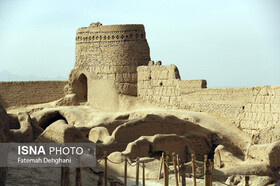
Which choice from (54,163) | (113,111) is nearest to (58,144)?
(54,163)

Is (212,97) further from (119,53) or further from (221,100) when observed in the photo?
(119,53)

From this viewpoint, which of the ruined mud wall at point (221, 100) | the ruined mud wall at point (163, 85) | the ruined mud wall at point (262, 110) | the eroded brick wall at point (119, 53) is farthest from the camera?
the eroded brick wall at point (119, 53)

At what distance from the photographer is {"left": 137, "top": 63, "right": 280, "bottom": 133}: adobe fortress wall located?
2294 centimetres

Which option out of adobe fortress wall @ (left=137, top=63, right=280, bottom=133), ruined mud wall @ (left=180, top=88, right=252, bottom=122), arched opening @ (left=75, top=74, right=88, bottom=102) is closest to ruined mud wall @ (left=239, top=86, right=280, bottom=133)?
adobe fortress wall @ (left=137, top=63, right=280, bottom=133)

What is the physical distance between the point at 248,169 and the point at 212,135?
543 centimetres

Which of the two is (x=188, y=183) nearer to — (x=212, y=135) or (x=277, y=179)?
(x=277, y=179)

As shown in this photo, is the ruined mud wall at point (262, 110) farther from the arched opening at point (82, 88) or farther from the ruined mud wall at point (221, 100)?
the arched opening at point (82, 88)

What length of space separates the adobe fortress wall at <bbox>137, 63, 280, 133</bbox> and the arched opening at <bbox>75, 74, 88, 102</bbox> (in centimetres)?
433

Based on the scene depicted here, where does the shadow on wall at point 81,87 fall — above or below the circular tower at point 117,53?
below

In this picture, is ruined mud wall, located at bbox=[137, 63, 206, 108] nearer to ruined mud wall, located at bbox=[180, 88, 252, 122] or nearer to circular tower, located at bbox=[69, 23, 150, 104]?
ruined mud wall, located at bbox=[180, 88, 252, 122]

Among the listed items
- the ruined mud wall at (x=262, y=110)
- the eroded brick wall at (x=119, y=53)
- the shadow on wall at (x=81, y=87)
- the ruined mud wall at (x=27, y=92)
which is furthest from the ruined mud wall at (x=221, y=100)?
the ruined mud wall at (x=27, y=92)

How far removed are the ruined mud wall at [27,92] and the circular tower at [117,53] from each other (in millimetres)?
3767

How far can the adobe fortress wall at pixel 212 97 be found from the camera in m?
22.9

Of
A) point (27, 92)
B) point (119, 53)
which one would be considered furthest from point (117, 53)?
point (27, 92)
